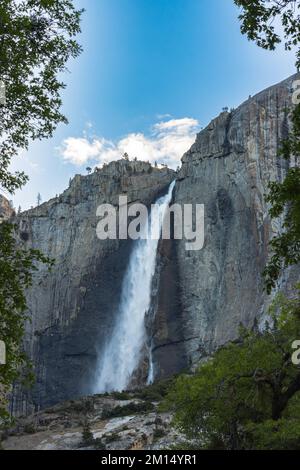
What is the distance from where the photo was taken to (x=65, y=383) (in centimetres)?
7081

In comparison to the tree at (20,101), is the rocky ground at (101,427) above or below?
below

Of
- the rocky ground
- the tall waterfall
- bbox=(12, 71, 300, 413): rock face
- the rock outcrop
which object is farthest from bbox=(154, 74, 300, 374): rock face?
the rock outcrop

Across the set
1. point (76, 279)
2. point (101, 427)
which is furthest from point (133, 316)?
point (101, 427)

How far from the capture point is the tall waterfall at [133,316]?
6644 centimetres

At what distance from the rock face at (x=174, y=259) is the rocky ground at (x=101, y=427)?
1271 cm

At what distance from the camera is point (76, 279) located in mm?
76438

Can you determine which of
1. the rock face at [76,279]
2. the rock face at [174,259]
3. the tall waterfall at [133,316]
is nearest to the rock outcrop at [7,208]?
the rock face at [76,279]

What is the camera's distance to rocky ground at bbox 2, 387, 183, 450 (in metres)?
35.3

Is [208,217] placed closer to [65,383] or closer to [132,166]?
[132,166]

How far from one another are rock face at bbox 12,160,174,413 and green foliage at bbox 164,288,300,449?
175 ft

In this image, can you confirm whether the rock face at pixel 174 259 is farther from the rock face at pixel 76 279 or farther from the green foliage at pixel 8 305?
the green foliage at pixel 8 305

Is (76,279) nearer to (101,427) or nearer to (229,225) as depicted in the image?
(229,225)
